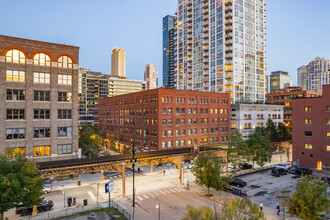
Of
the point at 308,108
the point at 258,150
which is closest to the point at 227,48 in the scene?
the point at 308,108

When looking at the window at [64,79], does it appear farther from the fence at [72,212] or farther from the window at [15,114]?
the fence at [72,212]

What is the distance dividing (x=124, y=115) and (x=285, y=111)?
85.2 metres

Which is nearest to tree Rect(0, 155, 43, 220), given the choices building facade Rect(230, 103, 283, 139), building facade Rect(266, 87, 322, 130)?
building facade Rect(230, 103, 283, 139)

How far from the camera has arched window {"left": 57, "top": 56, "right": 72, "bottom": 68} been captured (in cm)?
5004

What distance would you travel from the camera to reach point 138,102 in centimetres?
8119

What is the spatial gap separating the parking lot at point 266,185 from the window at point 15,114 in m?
44.8

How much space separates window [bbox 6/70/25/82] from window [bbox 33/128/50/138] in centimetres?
1025

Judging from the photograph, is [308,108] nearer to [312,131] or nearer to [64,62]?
[312,131]

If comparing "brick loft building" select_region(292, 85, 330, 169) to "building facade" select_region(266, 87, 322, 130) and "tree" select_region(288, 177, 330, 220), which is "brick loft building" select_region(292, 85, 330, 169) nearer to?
"tree" select_region(288, 177, 330, 220)

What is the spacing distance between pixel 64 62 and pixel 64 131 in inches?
581

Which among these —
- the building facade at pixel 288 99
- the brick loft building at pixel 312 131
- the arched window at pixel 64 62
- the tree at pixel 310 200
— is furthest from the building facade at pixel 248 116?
the tree at pixel 310 200

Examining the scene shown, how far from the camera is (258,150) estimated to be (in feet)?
188

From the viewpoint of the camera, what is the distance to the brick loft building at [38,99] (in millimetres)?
44875

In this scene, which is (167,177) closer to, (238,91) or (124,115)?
(124,115)
